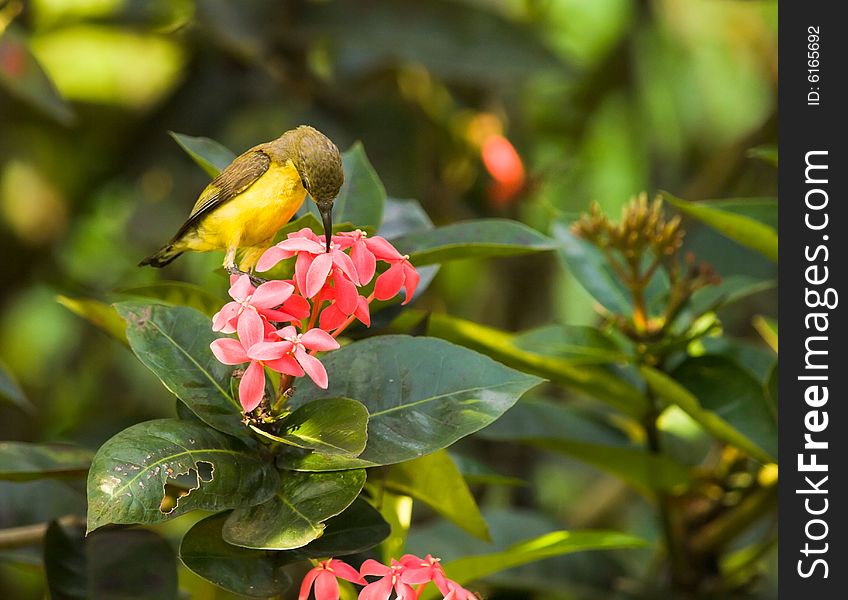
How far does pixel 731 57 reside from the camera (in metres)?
2.64

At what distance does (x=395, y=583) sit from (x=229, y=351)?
0.60ft

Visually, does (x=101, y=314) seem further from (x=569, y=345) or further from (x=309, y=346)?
(x=569, y=345)

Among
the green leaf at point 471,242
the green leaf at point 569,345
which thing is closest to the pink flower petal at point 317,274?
the green leaf at point 471,242

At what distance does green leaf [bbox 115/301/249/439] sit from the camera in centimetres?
76

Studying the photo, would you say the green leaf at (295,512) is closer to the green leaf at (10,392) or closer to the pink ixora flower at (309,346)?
the pink ixora flower at (309,346)

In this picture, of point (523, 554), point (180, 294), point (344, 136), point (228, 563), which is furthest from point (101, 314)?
point (344, 136)

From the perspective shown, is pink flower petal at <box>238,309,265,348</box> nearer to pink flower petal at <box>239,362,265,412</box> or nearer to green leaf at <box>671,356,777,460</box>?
pink flower petal at <box>239,362,265,412</box>

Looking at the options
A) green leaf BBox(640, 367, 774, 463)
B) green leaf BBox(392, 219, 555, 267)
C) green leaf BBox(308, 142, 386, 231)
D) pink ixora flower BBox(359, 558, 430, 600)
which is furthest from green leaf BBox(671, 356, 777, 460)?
pink ixora flower BBox(359, 558, 430, 600)

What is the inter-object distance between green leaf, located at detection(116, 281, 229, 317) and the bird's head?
0.25m

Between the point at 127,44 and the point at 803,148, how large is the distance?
1369 mm

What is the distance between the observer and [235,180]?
814 millimetres

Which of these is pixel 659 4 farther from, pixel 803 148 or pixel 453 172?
pixel 803 148

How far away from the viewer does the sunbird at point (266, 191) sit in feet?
2.52

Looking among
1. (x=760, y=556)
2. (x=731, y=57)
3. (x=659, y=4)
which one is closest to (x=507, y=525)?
(x=760, y=556)
